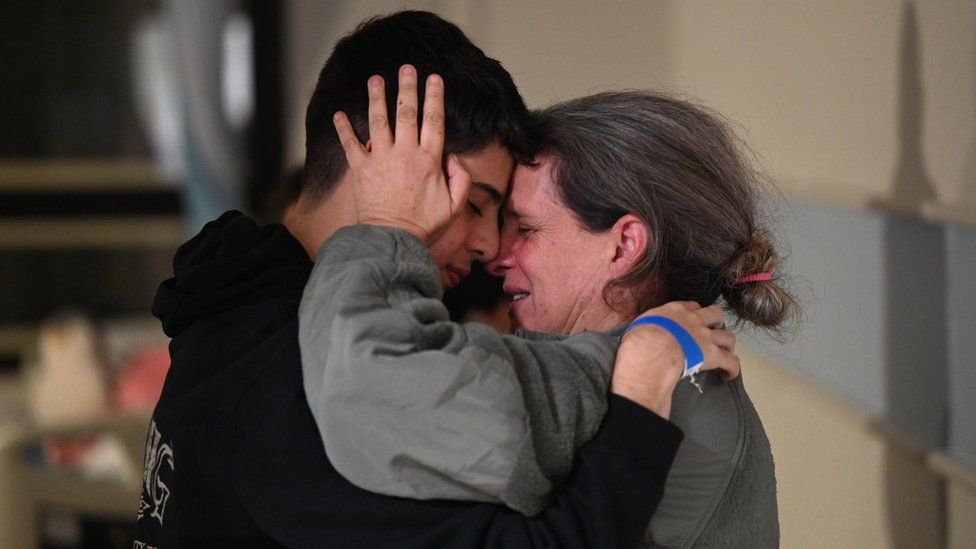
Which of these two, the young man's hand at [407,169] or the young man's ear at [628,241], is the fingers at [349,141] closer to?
the young man's hand at [407,169]

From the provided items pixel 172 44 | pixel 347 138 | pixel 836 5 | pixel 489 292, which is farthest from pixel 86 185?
pixel 347 138

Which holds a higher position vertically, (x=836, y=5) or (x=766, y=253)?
(x=836, y=5)

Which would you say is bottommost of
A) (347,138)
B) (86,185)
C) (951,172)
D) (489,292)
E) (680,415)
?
(86,185)

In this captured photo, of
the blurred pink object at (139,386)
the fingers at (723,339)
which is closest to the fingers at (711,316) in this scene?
the fingers at (723,339)

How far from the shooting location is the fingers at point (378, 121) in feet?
4.13

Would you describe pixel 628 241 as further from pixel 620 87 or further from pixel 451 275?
pixel 620 87

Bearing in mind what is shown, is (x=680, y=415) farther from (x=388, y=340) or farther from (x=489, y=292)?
(x=489, y=292)

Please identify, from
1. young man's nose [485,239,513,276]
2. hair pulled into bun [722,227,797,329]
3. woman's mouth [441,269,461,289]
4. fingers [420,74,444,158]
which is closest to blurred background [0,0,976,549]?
hair pulled into bun [722,227,797,329]

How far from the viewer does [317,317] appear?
1.13 metres

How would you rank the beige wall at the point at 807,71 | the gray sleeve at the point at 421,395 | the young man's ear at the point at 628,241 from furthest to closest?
the beige wall at the point at 807,71 → the young man's ear at the point at 628,241 → the gray sleeve at the point at 421,395

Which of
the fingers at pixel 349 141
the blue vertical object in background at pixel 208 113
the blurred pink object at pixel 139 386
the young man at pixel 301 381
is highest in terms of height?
the fingers at pixel 349 141

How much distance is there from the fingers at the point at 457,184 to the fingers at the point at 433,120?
1.6 inches

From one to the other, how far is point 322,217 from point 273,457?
34 centimetres

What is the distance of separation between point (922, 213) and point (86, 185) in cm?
474
